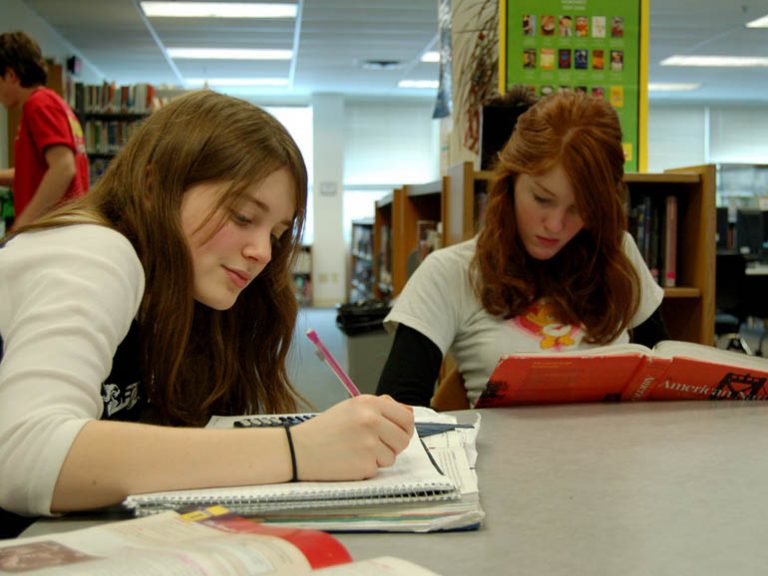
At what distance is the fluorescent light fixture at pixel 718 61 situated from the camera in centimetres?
780

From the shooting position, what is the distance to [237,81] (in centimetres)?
Answer: 925

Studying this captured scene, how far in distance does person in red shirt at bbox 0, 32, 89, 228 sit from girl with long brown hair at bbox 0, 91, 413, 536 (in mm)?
1760

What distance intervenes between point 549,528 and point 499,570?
100mm

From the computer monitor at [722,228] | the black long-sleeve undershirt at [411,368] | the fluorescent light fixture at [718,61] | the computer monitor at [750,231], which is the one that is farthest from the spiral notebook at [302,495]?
the fluorescent light fixture at [718,61]

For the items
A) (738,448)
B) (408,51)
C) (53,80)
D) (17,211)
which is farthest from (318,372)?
(738,448)

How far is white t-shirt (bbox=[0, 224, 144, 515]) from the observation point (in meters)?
0.66

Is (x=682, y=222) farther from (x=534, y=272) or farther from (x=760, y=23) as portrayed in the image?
(x=760, y=23)

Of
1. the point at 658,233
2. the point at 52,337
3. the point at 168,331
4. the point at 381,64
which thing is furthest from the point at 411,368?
the point at 381,64

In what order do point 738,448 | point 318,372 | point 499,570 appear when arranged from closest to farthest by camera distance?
point 499,570
point 738,448
point 318,372

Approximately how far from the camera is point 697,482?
782mm

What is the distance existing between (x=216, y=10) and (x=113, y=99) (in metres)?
1.08

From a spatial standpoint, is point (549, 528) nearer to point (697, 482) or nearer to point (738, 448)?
point (697, 482)

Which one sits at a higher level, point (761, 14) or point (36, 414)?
point (761, 14)

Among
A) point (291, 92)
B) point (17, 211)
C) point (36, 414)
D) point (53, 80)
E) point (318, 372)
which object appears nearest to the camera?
point (36, 414)
